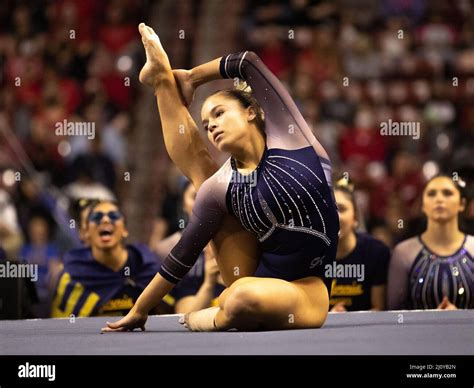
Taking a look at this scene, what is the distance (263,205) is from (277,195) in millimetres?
47

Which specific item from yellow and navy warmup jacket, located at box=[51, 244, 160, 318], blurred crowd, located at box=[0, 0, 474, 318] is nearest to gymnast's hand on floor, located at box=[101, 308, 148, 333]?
yellow and navy warmup jacket, located at box=[51, 244, 160, 318]

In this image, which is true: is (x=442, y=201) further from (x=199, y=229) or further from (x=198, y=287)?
(x=199, y=229)

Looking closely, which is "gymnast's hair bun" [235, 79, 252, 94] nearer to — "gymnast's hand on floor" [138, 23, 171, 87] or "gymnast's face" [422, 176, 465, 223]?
"gymnast's hand on floor" [138, 23, 171, 87]

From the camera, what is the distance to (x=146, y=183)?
6.02 m

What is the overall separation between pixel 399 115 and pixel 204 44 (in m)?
1.18

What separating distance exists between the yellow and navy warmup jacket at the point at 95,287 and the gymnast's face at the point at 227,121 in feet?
4.23

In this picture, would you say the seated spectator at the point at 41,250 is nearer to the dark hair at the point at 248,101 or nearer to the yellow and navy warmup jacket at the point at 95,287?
the yellow and navy warmup jacket at the point at 95,287

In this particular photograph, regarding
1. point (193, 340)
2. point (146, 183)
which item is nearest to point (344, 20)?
point (146, 183)

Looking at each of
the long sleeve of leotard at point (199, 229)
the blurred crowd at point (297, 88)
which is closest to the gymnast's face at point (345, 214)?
the long sleeve of leotard at point (199, 229)

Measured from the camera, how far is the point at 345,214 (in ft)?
14.0

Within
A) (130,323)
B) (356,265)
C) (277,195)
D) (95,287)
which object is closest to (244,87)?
(277,195)

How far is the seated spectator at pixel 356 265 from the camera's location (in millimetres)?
4270

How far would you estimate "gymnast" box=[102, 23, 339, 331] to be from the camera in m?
3.07

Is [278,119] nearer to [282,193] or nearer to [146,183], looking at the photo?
[282,193]
